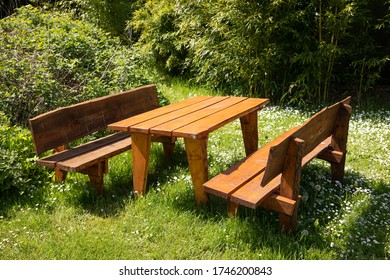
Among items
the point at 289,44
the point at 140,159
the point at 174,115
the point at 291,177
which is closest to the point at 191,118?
the point at 174,115

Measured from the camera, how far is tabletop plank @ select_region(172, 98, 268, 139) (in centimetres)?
297

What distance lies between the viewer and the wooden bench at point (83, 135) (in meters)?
3.21

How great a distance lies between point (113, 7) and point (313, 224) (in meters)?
7.81

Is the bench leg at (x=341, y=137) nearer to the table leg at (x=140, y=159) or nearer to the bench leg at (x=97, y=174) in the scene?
the table leg at (x=140, y=159)

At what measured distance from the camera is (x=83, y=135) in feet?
11.8

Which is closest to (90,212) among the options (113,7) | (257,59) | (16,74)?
(16,74)

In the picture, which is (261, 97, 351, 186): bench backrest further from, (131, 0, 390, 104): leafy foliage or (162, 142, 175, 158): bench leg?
(131, 0, 390, 104): leafy foliage

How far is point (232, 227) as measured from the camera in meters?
2.86

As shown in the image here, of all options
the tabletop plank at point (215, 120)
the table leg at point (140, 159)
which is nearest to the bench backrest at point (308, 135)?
the tabletop plank at point (215, 120)

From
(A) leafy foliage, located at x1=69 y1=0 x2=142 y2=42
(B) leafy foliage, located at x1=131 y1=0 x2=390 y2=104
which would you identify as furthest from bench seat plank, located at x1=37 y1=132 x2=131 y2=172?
(A) leafy foliage, located at x1=69 y1=0 x2=142 y2=42

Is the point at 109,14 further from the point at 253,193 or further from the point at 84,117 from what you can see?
the point at 253,193

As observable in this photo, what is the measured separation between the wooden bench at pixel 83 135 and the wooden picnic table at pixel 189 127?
256 millimetres

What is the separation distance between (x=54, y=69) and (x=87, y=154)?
6.97ft

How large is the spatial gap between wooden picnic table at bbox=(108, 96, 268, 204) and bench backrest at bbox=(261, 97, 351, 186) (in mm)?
541
